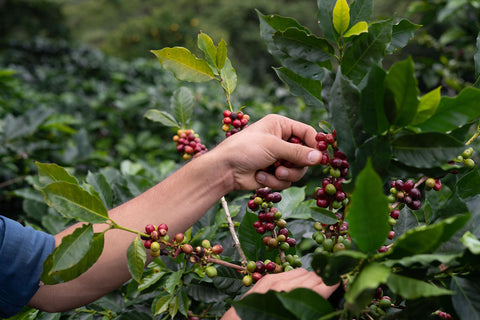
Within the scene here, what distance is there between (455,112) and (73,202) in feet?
2.50

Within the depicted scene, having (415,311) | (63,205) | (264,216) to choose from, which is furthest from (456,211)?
(63,205)

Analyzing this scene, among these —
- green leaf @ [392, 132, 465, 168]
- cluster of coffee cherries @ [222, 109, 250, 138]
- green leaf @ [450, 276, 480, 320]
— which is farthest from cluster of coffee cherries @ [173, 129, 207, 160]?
green leaf @ [450, 276, 480, 320]

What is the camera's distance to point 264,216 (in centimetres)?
91

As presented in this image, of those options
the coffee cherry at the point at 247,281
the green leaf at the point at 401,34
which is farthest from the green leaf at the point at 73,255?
the green leaf at the point at 401,34

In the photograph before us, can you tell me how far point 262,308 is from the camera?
64cm

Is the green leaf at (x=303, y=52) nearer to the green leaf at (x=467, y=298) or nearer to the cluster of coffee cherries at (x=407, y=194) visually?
the cluster of coffee cherries at (x=407, y=194)

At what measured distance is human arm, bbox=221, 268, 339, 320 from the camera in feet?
2.28

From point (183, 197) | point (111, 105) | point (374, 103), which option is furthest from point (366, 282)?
point (111, 105)

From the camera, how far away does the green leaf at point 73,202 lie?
72cm

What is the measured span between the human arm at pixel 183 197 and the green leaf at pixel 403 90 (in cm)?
42

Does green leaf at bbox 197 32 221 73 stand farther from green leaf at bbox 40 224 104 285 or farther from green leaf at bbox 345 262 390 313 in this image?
green leaf at bbox 345 262 390 313

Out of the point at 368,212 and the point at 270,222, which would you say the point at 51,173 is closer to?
the point at 270,222

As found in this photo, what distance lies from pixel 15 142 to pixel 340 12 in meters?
2.28

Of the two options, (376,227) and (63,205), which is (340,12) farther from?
(63,205)
